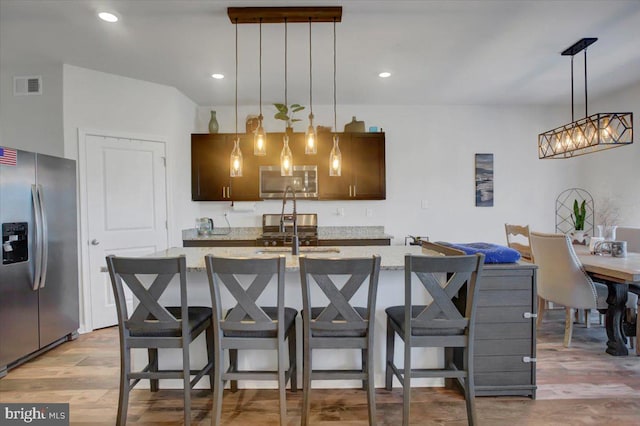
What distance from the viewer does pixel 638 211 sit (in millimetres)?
3867

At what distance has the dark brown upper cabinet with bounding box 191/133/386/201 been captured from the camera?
13.9 feet

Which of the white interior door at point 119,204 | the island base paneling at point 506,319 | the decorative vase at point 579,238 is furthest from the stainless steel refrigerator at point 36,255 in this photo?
the decorative vase at point 579,238

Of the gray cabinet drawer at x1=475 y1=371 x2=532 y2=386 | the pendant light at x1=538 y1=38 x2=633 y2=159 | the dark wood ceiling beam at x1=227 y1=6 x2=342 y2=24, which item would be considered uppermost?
the dark wood ceiling beam at x1=227 y1=6 x2=342 y2=24

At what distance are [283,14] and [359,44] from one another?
75 cm

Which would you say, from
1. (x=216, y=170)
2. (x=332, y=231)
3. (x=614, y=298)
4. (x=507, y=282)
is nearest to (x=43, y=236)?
(x=216, y=170)

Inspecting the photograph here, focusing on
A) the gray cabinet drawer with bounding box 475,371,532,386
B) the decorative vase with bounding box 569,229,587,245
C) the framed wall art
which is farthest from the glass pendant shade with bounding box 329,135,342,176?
the decorative vase with bounding box 569,229,587,245

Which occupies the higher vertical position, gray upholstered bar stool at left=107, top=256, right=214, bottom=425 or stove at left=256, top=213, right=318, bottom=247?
stove at left=256, top=213, right=318, bottom=247

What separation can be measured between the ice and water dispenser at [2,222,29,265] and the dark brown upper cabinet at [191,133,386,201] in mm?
1817

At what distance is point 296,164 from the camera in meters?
4.28

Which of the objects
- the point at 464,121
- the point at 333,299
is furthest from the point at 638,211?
the point at 333,299

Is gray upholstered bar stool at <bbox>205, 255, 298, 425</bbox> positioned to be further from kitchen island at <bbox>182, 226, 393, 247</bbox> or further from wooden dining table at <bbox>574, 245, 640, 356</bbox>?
wooden dining table at <bbox>574, 245, 640, 356</bbox>

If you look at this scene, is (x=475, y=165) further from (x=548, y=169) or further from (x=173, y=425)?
(x=173, y=425)

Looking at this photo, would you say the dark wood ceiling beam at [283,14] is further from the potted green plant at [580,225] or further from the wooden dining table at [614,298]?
the potted green plant at [580,225]

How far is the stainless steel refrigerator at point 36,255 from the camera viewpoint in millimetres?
2520
